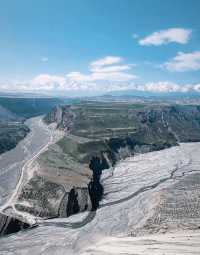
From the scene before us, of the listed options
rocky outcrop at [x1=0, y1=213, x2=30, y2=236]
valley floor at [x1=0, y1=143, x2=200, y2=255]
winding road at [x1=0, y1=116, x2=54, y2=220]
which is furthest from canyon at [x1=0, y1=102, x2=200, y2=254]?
winding road at [x1=0, y1=116, x2=54, y2=220]

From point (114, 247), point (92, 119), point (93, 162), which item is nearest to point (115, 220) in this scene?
point (114, 247)

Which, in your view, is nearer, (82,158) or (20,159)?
(82,158)

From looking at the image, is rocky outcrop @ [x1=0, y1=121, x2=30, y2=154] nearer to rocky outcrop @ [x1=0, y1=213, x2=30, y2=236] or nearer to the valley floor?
the valley floor

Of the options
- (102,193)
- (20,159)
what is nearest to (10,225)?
(102,193)

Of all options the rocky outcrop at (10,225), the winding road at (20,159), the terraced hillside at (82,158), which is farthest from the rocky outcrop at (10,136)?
the rocky outcrop at (10,225)

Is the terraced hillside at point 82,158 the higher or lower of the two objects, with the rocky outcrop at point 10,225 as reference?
higher

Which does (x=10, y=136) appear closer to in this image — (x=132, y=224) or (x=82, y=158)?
(x=82, y=158)

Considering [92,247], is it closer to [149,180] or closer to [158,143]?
[149,180]

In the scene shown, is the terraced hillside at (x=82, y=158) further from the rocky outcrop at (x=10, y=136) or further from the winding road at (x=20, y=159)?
the rocky outcrop at (x=10, y=136)
